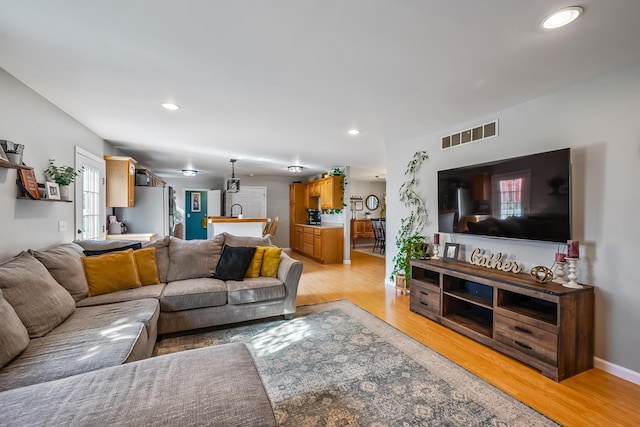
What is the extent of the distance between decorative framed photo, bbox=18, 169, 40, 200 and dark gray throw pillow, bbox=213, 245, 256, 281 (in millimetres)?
1695

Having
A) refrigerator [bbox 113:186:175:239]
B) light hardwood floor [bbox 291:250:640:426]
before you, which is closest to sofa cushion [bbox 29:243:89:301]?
light hardwood floor [bbox 291:250:640:426]

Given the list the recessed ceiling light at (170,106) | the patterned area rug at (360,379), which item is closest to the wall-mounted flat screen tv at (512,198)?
the patterned area rug at (360,379)

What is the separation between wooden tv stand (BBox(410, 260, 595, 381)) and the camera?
83.3 inches

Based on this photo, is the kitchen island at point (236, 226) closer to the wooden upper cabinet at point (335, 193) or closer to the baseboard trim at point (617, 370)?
the wooden upper cabinet at point (335, 193)

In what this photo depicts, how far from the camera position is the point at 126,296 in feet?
8.50

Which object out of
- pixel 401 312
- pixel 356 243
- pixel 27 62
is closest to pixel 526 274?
pixel 401 312

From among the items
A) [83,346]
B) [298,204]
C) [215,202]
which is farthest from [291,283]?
[215,202]

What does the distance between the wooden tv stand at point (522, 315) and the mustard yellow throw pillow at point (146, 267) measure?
299 cm

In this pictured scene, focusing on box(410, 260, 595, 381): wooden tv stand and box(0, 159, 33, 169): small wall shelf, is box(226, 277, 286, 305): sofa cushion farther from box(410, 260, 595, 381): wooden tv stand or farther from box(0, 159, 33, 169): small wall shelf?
box(0, 159, 33, 169): small wall shelf

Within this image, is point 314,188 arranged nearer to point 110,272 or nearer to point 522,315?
point 110,272

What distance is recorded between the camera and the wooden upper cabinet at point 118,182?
4.29 metres

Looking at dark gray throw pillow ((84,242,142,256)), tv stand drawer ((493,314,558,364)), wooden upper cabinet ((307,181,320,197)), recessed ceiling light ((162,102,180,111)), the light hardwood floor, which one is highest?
recessed ceiling light ((162,102,180,111))

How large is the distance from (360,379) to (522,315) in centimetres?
142

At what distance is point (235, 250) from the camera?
132 inches
